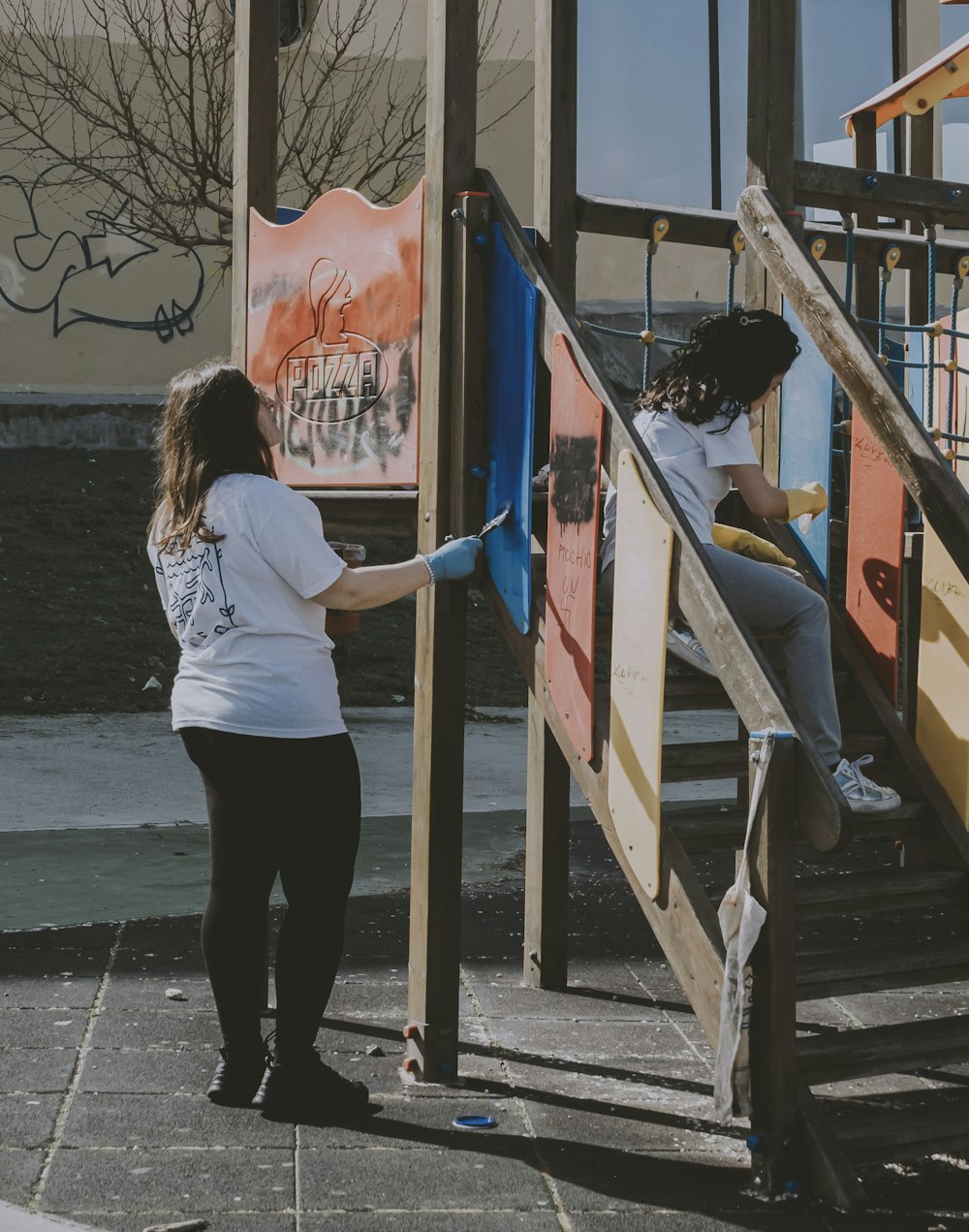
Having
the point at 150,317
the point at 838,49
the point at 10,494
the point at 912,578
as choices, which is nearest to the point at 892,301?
the point at 838,49

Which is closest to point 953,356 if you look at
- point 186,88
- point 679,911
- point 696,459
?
point 696,459

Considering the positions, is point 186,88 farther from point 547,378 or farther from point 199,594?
point 199,594

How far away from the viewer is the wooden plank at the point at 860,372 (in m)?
3.95

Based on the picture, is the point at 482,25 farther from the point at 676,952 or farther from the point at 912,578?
the point at 676,952

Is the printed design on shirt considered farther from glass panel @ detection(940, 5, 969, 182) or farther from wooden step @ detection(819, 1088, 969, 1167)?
glass panel @ detection(940, 5, 969, 182)

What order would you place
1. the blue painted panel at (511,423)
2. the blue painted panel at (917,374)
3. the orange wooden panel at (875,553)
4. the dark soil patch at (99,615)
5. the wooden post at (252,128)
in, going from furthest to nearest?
the dark soil patch at (99,615) → the blue painted panel at (917,374) → the wooden post at (252,128) → the orange wooden panel at (875,553) → the blue painted panel at (511,423)

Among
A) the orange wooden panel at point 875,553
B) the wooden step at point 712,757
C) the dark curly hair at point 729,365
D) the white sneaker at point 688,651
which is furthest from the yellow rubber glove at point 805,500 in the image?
the wooden step at point 712,757

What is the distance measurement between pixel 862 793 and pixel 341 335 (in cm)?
202

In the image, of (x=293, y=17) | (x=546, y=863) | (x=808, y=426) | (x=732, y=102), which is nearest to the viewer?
(x=808, y=426)

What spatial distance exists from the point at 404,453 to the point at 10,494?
10.5 meters

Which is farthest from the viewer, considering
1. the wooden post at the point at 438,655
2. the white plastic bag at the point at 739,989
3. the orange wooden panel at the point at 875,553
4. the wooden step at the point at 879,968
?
the orange wooden panel at the point at 875,553

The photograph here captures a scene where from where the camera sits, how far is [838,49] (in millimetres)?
17375

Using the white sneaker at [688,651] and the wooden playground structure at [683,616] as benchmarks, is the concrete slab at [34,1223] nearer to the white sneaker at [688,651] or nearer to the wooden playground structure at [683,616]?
A: the wooden playground structure at [683,616]

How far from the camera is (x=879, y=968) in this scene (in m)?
3.72
